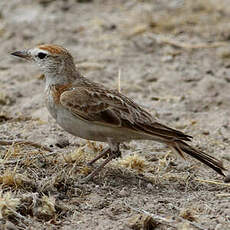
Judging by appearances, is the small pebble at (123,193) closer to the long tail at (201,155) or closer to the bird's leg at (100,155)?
the bird's leg at (100,155)

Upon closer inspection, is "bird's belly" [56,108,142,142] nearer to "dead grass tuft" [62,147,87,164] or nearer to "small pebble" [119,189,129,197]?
"dead grass tuft" [62,147,87,164]

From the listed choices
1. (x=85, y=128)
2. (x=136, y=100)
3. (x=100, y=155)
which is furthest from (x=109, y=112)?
(x=136, y=100)

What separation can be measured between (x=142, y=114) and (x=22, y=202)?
1430 mm

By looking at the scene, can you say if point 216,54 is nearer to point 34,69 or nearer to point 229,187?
point 34,69

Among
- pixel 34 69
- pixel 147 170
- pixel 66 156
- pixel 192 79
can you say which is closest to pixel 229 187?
pixel 147 170

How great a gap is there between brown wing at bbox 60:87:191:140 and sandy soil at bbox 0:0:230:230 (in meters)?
0.51

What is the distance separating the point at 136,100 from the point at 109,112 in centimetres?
257

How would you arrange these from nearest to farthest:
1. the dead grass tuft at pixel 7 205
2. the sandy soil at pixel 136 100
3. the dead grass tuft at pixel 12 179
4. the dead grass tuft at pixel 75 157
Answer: the dead grass tuft at pixel 7 205, the sandy soil at pixel 136 100, the dead grass tuft at pixel 12 179, the dead grass tuft at pixel 75 157

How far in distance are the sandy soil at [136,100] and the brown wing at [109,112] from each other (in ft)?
1.69

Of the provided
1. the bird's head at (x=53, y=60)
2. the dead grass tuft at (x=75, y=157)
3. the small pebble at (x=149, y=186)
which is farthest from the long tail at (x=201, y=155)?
the bird's head at (x=53, y=60)

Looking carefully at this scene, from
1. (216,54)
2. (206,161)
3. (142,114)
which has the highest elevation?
(142,114)

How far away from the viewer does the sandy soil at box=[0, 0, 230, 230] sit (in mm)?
4887

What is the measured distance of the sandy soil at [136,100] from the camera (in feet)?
16.0

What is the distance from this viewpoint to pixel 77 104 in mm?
5391
